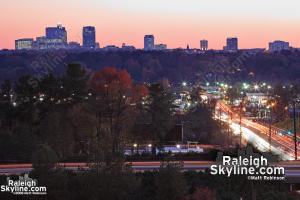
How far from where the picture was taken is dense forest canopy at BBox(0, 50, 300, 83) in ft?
360

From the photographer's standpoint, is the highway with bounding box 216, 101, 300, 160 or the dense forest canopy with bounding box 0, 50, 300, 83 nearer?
the highway with bounding box 216, 101, 300, 160

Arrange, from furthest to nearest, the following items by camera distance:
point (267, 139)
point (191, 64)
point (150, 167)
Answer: point (191, 64), point (267, 139), point (150, 167)

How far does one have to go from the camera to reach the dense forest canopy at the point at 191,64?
Answer: 109594 mm

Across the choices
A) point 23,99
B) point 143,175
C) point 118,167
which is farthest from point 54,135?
point 118,167

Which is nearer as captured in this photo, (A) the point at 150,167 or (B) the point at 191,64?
(A) the point at 150,167

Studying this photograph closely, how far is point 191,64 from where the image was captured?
A: 393ft

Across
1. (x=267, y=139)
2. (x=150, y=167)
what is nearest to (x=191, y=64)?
(x=267, y=139)

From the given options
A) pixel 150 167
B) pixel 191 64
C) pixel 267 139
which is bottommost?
pixel 267 139

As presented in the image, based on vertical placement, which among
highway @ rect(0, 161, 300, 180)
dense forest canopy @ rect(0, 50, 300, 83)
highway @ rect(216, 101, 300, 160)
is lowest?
highway @ rect(216, 101, 300, 160)

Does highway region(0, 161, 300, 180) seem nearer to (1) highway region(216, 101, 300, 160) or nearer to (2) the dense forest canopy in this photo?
(1) highway region(216, 101, 300, 160)

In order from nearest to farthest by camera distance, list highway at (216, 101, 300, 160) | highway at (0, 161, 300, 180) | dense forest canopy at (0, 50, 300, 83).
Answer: highway at (0, 161, 300, 180) < highway at (216, 101, 300, 160) < dense forest canopy at (0, 50, 300, 83)

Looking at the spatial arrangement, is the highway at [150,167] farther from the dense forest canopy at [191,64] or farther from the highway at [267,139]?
the dense forest canopy at [191,64]

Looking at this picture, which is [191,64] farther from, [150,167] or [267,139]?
[150,167]

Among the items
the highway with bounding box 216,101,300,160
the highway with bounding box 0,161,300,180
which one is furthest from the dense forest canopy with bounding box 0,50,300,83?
the highway with bounding box 0,161,300,180
